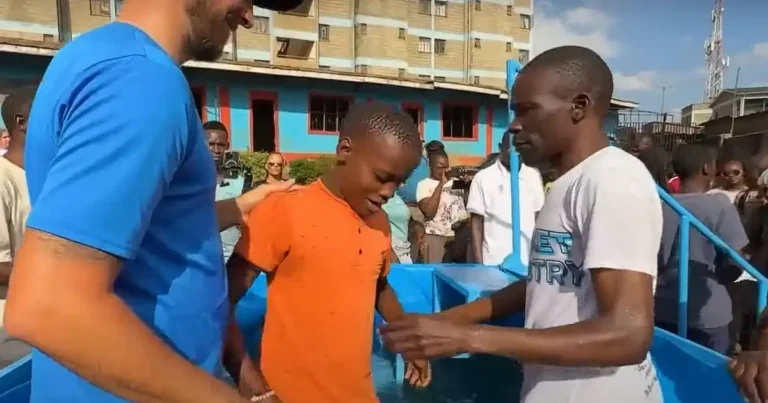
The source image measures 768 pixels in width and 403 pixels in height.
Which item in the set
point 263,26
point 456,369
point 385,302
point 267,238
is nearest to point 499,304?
point 385,302

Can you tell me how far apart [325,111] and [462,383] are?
13.5 m

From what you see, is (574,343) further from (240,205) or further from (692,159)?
(692,159)

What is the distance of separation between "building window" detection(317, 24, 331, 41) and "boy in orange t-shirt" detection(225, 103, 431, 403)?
2559 centimetres

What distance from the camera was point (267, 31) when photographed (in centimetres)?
2452

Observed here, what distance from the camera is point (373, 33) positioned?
87.6 feet

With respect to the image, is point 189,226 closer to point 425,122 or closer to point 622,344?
point 622,344

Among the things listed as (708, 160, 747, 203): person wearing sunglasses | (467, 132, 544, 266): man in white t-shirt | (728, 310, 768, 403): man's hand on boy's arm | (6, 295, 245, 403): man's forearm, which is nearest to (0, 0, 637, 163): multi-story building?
(708, 160, 747, 203): person wearing sunglasses

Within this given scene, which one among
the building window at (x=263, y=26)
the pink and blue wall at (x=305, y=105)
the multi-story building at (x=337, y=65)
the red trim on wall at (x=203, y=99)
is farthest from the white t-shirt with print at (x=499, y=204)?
the building window at (x=263, y=26)

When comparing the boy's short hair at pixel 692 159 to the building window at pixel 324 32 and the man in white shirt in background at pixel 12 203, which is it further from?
the building window at pixel 324 32

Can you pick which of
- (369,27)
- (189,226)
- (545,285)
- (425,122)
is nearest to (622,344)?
(545,285)

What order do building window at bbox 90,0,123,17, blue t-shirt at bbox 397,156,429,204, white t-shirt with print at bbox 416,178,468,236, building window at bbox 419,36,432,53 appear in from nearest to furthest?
white t-shirt with print at bbox 416,178,468,236 → blue t-shirt at bbox 397,156,429,204 → building window at bbox 90,0,123,17 → building window at bbox 419,36,432,53

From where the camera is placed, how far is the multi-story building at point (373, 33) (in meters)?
20.9

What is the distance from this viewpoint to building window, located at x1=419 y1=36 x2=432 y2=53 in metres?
29.5

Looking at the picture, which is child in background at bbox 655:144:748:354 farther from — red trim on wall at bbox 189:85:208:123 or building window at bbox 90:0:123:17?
building window at bbox 90:0:123:17
